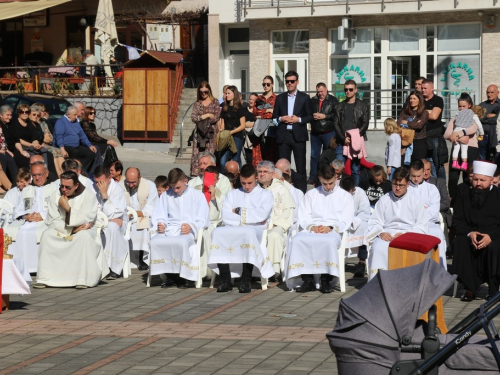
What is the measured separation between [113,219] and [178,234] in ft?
4.16

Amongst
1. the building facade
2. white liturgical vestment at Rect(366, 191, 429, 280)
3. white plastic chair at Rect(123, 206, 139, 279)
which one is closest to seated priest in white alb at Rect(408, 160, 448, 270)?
white liturgical vestment at Rect(366, 191, 429, 280)

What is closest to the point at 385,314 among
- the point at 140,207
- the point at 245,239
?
the point at 245,239

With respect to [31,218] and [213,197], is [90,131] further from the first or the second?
[213,197]

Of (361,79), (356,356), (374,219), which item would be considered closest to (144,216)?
(374,219)

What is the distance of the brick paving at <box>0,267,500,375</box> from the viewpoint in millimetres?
9180

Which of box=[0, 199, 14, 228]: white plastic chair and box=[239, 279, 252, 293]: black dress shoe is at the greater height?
box=[0, 199, 14, 228]: white plastic chair

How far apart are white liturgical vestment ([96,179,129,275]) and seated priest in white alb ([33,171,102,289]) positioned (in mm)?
459

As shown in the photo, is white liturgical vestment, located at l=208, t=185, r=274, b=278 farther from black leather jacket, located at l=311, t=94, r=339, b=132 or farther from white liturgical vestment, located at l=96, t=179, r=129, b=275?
black leather jacket, located at l=311, t=94, r=339, b=132

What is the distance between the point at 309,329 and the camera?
10.7 metres

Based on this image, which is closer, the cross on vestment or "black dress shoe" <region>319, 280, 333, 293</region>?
"black dress shoe" <region>319, 280, 333, 293</region>

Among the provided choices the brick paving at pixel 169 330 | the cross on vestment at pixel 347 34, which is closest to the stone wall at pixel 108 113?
the cross on vestment at pixel 347 34

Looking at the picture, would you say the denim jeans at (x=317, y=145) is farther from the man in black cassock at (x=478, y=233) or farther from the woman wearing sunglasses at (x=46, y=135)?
the man in black cassock at (x=478, y=233)

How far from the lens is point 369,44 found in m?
31.1

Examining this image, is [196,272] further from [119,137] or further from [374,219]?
[119,137]
